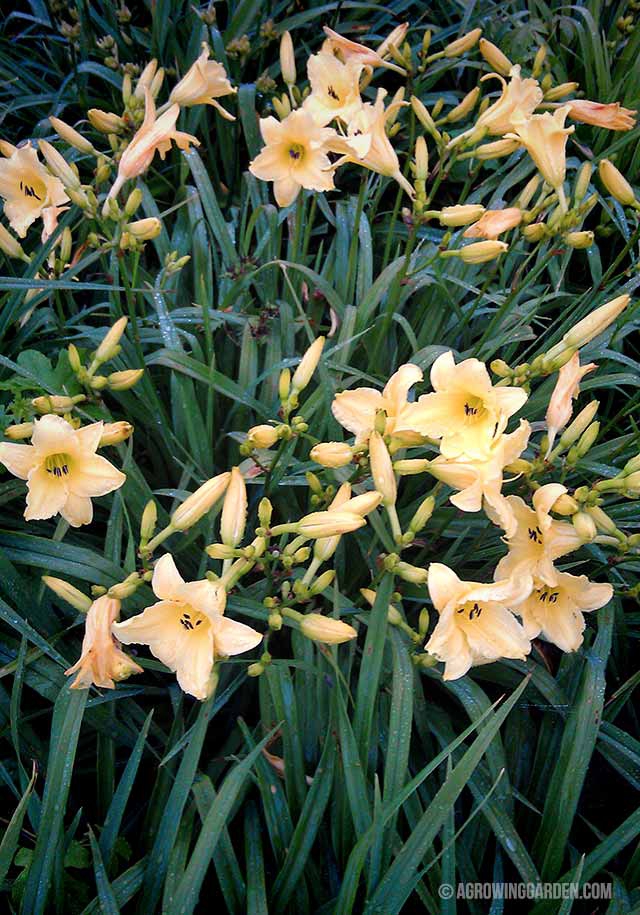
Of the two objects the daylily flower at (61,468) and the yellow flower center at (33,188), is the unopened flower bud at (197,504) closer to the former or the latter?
the daylily flower at (61,468)

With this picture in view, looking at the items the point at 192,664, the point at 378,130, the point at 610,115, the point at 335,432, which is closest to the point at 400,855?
the point at 192,664

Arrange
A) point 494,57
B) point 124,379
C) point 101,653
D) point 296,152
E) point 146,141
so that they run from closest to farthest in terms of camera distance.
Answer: point 101,653 → point 124,379 → point 146,141 → point 296,152 → point 494,57

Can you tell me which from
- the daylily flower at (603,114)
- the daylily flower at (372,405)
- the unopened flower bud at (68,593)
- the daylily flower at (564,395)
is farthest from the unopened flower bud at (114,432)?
the daylily flower at (603,114)

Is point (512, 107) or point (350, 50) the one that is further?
point (350, 50)

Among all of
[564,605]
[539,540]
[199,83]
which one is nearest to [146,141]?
[199,83]

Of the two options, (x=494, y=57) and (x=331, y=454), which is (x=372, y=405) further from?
(x=494, y=57)

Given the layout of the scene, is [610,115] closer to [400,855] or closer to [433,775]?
[433,775]

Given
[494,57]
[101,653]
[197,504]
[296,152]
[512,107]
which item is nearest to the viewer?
[101,653]
